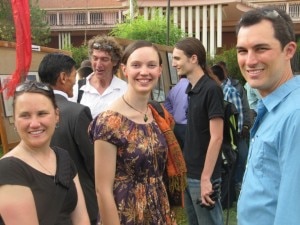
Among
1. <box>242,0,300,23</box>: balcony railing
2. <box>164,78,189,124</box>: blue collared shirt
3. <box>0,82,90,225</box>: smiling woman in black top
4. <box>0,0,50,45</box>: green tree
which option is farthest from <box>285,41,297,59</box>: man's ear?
<box>242,0,300,23</box>: balcony railing

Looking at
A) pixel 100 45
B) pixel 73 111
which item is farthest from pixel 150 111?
pixel 100 45

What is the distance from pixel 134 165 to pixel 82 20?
30.8 meters

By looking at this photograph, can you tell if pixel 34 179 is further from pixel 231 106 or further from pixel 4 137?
pixel 4 137

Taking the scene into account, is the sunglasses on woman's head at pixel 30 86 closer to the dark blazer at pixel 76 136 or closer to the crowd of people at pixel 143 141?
the crowd of people at pixel 143 141

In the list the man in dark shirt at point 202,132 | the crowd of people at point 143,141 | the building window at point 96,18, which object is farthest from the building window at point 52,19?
the man in dark shirt at point 202,132

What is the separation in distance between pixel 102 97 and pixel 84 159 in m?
0.95

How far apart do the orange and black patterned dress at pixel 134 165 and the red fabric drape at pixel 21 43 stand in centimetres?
178

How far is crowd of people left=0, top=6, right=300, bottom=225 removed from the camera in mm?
1636

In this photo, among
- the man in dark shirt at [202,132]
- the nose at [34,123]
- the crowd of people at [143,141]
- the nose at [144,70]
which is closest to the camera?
the crowd of people at [143,141]

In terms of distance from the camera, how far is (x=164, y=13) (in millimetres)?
24969

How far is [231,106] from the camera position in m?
3.49

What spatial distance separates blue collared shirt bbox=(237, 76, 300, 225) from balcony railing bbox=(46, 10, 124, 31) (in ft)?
97.8

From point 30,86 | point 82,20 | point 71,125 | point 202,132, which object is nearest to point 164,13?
point 82,20

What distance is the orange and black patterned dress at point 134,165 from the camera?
2.36m
